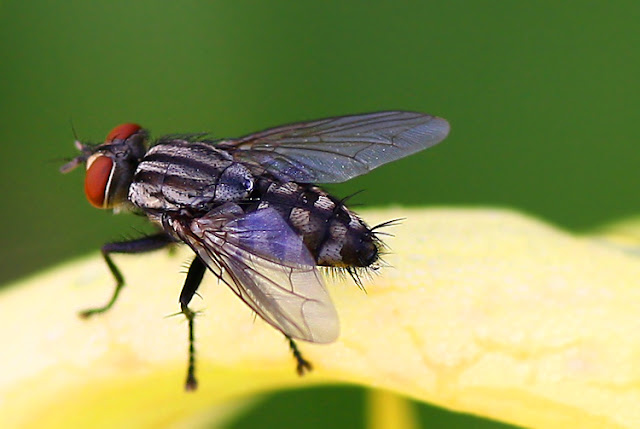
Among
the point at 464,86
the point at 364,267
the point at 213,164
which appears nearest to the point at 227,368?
the point at 364,267

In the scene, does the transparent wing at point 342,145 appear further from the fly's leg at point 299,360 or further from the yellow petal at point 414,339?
the fly's leg at point 299,360

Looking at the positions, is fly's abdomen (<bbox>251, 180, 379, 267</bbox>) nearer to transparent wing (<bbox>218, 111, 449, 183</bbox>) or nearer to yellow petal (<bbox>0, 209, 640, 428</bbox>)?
yellow petal (<bbox>0, 209, 640, 428</bbox>)

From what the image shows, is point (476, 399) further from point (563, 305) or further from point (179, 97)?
point (179, 97)

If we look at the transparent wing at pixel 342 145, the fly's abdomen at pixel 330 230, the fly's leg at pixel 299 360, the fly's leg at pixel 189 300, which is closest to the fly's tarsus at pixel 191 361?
the fly's leg at pixel 189 300

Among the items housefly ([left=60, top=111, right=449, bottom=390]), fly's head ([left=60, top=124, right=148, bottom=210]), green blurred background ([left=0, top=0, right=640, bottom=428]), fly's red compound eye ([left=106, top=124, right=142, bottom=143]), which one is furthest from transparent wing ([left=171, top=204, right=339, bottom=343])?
green blurred background ([left=0, top=0, right=640, bottom=428])

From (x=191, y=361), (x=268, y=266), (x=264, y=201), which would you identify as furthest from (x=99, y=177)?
(x=191, y=361)

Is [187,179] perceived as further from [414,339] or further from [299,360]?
[414,339]
